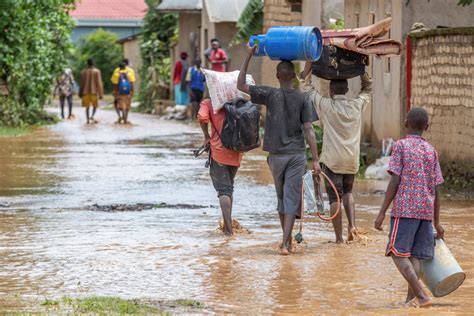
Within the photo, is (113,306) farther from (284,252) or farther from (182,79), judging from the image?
(182,79)

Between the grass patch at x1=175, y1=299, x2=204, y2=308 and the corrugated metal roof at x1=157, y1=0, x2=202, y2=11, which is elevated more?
the corrugated metal roof at x1=157, y1=0, x2=202, y2=11

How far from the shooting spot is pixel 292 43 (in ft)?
32.3

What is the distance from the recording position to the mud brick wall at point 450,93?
586 inches

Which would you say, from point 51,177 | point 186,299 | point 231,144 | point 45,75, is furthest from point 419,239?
point 45,75

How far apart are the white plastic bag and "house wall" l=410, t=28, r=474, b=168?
4730mm

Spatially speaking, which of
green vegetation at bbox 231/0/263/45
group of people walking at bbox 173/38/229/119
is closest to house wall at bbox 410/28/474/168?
group of people walking at bbox 173/38/229/119

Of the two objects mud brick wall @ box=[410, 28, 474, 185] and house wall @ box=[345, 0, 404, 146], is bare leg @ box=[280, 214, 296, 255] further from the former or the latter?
house wall @ box=[345, 0, 404, 146]

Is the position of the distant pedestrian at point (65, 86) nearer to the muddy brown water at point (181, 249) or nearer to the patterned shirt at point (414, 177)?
the muddy brown water at point (181, 249)

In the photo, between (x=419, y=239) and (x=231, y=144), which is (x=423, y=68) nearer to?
(x=231, y=144)

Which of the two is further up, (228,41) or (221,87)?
(228,41)

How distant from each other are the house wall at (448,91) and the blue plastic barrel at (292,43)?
208 inches

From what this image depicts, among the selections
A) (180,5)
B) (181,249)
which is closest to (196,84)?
(180,5)

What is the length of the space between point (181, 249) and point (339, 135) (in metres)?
1.74

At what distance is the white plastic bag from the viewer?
36.1 feet
